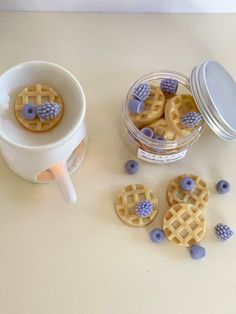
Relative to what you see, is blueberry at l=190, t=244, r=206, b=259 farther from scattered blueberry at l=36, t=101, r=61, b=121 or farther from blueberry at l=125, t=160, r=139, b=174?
scattered blueberry at l=36, t=101, r=61, b=121

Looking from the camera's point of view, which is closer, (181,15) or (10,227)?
(10,227)

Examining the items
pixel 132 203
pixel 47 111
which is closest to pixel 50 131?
pixel 47 111

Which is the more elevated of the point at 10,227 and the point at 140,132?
the point at 140,132

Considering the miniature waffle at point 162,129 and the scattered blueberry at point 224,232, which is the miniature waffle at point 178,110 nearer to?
the miniature waffle at point 162,129

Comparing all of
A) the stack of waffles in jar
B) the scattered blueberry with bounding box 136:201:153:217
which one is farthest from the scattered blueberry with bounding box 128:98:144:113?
the scattered blueberry with bounding box 136:201:153:217

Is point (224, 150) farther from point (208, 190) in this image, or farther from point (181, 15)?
point (181, 15)

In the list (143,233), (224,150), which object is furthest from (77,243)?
(224,150)
